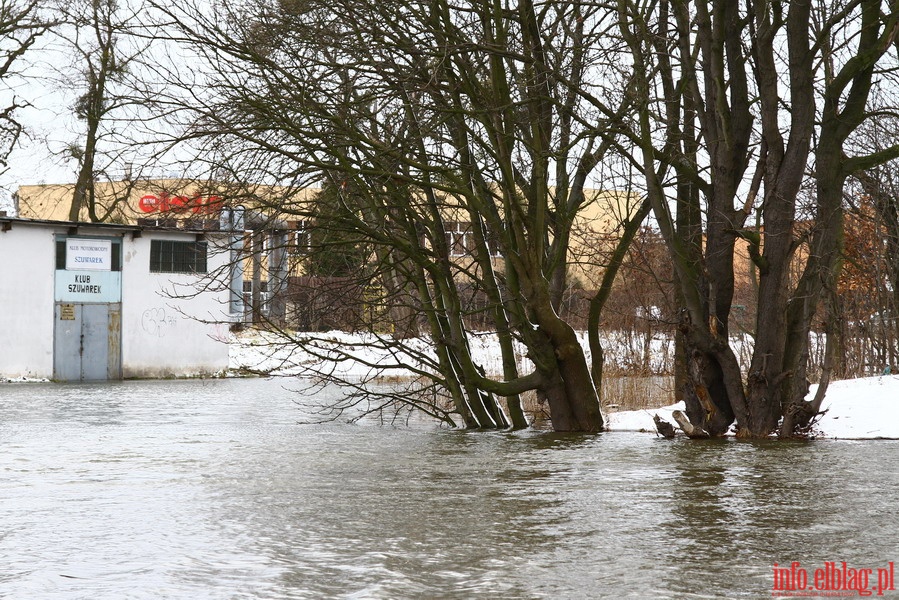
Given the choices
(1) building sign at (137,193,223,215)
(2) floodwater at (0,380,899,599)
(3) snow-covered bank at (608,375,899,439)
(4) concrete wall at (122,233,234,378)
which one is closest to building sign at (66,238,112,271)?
(4) concrete wall at (122,233,234,378)

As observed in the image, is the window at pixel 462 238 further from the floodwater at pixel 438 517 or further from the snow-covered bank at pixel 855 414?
the snow-covered bank at pixel 855 414

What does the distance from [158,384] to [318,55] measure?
62.8 ft

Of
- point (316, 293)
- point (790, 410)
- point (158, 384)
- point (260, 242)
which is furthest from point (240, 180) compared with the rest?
point (158, 384)

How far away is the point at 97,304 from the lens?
101 ft

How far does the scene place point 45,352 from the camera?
29969 mm

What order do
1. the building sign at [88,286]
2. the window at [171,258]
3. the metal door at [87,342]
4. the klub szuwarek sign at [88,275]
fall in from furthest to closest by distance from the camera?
the window at [171,258] < the klub szuwarek sign at [88,275] < the building sign at [88,286] < the metal door at [87,342]

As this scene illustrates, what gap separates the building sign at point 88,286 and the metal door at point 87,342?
20 centimetres

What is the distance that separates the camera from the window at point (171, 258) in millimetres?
31875

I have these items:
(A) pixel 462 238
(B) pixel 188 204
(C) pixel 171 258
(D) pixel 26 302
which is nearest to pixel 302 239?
(B) pixel 188 204

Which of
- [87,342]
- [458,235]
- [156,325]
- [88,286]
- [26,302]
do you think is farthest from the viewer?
[156,325]

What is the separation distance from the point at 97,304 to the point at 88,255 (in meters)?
1.39

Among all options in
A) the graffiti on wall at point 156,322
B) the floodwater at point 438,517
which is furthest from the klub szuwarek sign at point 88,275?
the floodwater at point 438,517

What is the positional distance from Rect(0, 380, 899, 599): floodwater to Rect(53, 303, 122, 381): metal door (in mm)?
18699

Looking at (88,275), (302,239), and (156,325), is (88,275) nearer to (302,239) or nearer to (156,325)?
(156,325)
